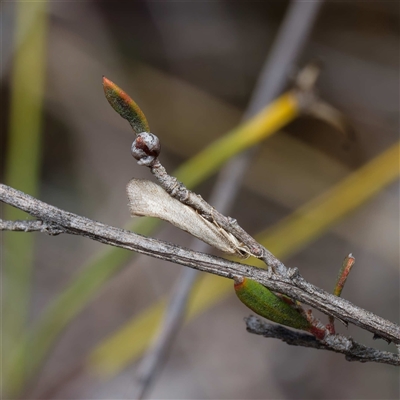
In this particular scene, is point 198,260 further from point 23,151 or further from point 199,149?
point 199,149

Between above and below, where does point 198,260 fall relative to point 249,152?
below

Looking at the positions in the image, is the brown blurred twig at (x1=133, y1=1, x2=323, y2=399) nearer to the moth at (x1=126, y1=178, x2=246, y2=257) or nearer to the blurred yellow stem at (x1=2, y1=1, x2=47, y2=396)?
the blurred yellow stem at (x1=2, y1=1, x2=47, y2=396)

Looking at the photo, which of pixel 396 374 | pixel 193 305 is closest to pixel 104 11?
pixel 193 305

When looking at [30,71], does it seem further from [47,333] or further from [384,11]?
[384,11]

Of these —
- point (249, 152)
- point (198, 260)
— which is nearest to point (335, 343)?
point (198, 260)

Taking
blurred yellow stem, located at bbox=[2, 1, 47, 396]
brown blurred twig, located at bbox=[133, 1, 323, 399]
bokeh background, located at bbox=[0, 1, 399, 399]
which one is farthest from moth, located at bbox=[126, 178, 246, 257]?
bokeh background, located at bbox=[0, 1, 399, 399]

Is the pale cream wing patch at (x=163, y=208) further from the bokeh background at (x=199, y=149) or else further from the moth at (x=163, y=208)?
the bokeh background at (x=199, y=149)
